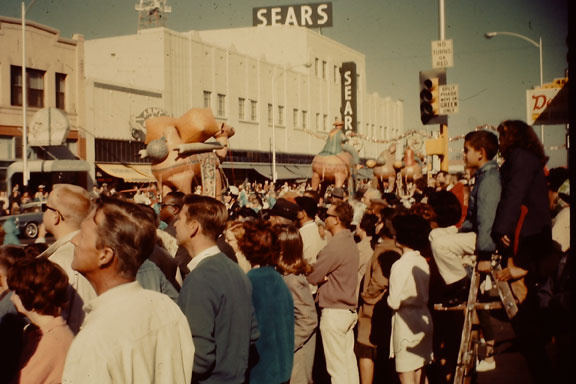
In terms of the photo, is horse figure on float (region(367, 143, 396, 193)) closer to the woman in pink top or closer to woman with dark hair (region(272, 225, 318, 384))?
woman with dark hair (region(272, 225, 318, 384))

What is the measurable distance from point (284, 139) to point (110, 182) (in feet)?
60.6

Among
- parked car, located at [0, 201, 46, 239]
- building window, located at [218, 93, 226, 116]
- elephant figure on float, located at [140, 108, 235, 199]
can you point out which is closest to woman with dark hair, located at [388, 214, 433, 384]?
elephant figure on float, located at [140, 108, 235, 199]

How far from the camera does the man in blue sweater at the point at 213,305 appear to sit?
3641 mm

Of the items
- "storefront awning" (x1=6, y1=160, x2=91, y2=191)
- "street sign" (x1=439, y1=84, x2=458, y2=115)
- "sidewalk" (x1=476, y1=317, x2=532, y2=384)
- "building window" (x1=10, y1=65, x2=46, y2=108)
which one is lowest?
"sidewalk" (x1=476, y1=317, x2=532, y2=384)

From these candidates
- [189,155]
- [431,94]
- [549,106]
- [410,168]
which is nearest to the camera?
[549,106]

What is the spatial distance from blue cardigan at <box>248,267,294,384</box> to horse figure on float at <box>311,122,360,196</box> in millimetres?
13361

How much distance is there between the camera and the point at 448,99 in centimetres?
1098

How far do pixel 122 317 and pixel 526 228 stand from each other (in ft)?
8.64

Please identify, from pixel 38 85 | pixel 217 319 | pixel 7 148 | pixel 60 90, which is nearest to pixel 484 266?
pixel 217 319

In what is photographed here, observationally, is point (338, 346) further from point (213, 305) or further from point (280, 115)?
point (280, 115)

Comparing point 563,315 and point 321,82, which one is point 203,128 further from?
point 321,82

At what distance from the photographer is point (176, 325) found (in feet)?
9.68

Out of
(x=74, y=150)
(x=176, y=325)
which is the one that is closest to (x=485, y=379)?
(x=176, y=325)

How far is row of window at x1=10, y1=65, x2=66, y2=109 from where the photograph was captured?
94.7ft
